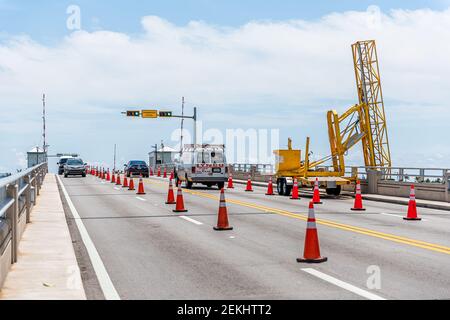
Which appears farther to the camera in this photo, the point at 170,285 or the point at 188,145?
the point at 188,145

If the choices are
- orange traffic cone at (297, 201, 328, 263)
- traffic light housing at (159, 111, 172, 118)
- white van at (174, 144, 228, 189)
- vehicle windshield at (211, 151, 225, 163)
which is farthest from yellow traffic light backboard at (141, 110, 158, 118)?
orange traffic cone at (297, 201, 328, 263)

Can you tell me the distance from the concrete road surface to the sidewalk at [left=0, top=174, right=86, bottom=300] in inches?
21.6

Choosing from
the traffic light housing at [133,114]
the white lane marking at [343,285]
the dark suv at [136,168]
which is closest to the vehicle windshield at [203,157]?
the white lane marking at [343,285]

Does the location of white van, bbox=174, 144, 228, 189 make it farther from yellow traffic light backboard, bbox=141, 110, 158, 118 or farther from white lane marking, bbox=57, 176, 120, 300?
yellow traffic light backboard, bbox=141, 110, 158, 118

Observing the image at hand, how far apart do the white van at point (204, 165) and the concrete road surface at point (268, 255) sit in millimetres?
13722

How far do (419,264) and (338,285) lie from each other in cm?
219

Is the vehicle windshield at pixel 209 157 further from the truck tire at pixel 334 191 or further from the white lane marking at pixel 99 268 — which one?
the white lane marking at pixel 99 268

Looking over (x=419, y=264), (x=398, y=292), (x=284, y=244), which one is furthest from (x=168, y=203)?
(x=398, y=292)

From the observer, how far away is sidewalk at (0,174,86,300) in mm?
6961

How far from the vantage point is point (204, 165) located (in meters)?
31.5

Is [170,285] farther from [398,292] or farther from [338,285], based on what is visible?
[398,292]

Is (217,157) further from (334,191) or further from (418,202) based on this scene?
(418,202)
